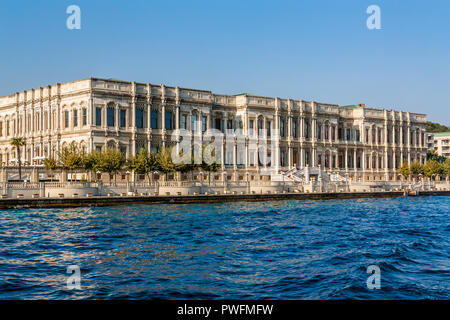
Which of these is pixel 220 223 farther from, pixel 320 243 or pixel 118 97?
pixel 118 97

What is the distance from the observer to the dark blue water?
15.8 m

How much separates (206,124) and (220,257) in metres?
56.1

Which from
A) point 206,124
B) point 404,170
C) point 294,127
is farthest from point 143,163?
point 404,170

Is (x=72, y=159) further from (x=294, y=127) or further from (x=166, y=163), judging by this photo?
(x=294, y=127)

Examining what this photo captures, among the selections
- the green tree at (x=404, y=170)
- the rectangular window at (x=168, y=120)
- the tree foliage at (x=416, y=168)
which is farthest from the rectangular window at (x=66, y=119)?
the tree foliage at (x=416, y=168)

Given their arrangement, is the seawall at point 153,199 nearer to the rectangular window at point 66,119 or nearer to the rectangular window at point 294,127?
the rectangular window at point 294,127

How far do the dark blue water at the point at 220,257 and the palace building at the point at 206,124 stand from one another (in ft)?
102

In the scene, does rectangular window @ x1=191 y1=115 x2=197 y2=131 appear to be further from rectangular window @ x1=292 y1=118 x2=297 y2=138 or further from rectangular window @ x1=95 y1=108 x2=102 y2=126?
rectangular window @ x1=292 y1=118 x2=297 y2=138

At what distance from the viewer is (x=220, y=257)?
2158 centimetres

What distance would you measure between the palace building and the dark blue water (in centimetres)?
3105

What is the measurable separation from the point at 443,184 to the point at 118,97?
54.6 meters

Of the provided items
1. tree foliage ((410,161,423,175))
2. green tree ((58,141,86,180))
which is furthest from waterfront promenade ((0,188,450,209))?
tree foliage ((410,161,423,175))
